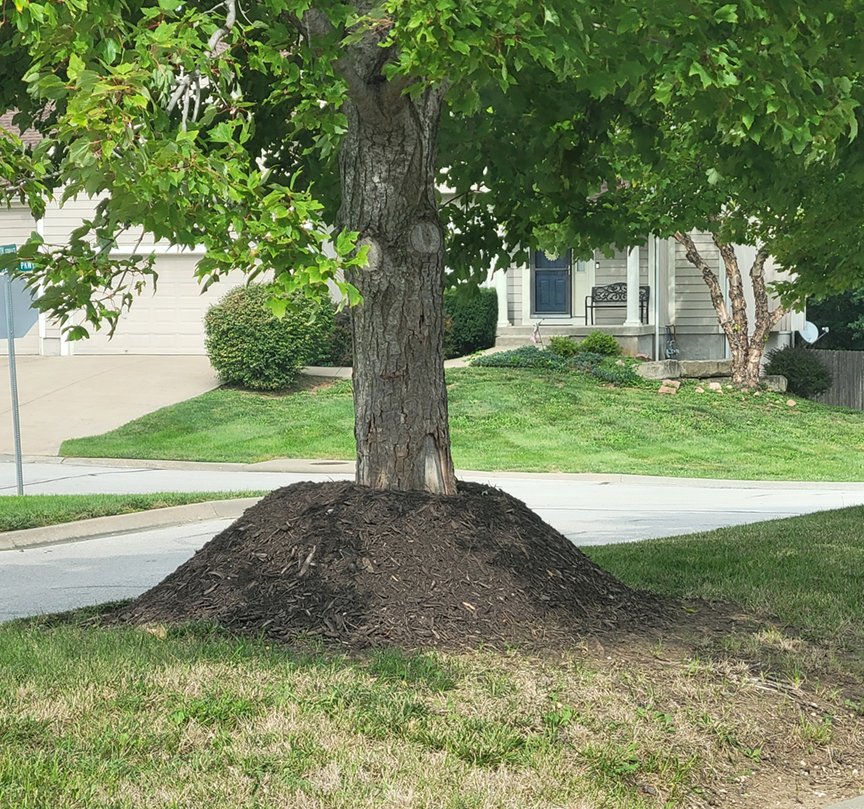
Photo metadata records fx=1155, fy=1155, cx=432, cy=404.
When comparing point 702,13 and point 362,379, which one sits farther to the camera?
point 362,379

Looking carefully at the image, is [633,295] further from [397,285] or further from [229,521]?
[397,285]

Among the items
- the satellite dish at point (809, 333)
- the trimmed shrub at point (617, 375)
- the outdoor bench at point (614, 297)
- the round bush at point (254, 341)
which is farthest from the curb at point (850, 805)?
the satellite dish at point (809, 333)

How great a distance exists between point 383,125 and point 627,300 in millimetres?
23147

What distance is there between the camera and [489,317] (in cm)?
2905

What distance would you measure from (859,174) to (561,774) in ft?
13.7

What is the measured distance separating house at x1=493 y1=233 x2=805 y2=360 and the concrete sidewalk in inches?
321

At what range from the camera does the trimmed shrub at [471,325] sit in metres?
28.3

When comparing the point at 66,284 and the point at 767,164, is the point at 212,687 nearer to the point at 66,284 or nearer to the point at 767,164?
the point at 66,284

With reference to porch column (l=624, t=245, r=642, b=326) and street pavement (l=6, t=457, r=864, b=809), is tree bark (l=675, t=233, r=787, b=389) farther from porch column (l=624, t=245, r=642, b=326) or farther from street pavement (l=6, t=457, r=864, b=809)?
street pavement (l=6, t=457, r=864, b=809)

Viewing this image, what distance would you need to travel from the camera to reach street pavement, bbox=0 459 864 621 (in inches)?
359

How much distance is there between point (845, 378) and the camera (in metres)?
29.6

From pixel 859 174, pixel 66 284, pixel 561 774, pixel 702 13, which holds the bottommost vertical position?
pixel 561 774

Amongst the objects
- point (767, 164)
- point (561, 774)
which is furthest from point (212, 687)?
point (767, 164)

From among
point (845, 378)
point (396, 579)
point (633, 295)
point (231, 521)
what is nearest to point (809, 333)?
point (845, 378)
